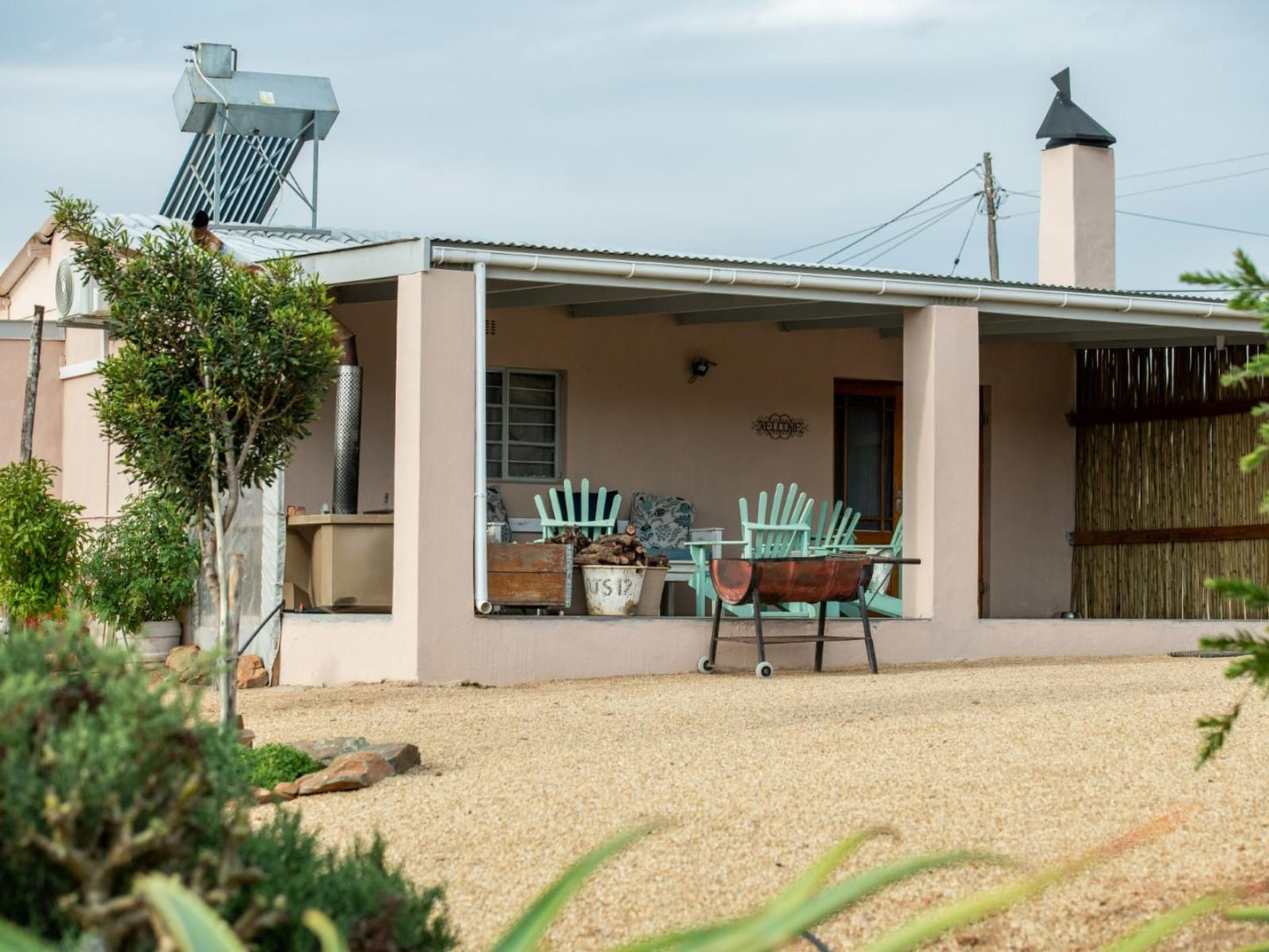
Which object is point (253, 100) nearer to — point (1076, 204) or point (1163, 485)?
point (1076, 204)

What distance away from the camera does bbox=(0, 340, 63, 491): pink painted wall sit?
12.9 metres

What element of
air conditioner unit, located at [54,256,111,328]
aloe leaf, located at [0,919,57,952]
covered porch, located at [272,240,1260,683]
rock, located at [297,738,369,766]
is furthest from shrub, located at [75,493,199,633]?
aloe leaf, located at [0,919,57,952]

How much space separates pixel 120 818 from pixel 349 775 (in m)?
3.40

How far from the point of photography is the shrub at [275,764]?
17.6 ft

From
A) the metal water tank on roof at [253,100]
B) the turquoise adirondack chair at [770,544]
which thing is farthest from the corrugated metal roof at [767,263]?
the metal water tank on roof at [253,100]

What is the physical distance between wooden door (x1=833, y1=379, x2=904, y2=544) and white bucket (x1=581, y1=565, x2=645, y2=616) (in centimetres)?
363

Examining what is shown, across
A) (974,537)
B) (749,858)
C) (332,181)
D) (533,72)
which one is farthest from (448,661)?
(533,72)

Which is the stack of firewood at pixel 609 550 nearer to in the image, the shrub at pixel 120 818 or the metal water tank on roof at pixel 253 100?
the shrub at pixel 120 818

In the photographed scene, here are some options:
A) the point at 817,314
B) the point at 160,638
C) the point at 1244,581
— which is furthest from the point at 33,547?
the point at 1244,581

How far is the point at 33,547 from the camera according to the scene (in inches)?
404

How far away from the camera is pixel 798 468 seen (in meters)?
12.0

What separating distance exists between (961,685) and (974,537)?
7.21 feet

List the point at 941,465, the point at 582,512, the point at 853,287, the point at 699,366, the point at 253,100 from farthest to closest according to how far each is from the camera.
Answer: the point at 253,100
the point at 699,366
the point at 582,512
the point at 941,465
the point at 853,287

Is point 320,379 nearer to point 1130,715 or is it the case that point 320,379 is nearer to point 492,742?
point 492,742
